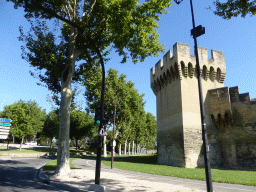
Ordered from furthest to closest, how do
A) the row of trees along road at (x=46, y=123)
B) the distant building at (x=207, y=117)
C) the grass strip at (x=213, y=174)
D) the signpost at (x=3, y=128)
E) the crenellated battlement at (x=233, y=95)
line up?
the row of trees along road at (x=46, y=123) → the crenellated battlement at (x=233, y=95) → the distant building at (x=207, y=117) → the signpost at (x=3, y=128) → the grass strip at (x=213, y=174)

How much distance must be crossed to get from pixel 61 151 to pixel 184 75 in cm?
1568

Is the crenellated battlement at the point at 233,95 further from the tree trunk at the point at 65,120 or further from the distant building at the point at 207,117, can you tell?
the tree trunk at the point at 65,120

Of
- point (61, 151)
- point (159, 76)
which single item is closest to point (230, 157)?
point (159, 76)

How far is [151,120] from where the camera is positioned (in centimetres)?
6203

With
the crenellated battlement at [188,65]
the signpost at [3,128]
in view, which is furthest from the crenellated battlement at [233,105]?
the signpost at [3,128]

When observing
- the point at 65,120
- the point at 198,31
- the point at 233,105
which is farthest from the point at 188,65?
the point at 65,120

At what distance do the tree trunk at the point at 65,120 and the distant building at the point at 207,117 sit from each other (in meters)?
12.5

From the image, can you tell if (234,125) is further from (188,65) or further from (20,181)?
(20,181)

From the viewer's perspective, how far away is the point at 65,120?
11.4 meters

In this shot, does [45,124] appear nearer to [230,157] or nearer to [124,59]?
[124,59]

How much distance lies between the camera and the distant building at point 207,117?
61.1 ft

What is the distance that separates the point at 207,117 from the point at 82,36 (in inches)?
654

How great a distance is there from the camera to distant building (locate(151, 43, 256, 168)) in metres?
18.6

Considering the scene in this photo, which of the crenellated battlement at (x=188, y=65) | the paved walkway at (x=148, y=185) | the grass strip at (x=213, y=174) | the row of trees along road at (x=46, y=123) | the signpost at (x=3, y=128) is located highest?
the crenellated battlement at (x=188, y=65)
